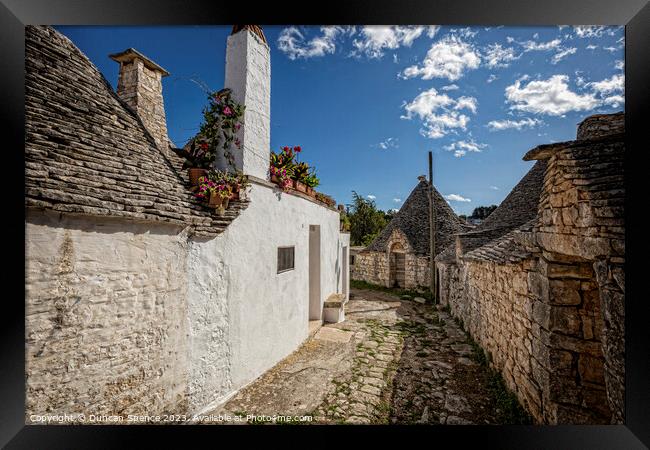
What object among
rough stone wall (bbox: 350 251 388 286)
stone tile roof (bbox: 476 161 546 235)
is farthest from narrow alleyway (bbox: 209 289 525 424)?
rough stone wall (bbox: 350 251 388 286)

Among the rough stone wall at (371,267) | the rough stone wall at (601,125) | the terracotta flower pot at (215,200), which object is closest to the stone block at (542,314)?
the rough stone wall at (601,125)

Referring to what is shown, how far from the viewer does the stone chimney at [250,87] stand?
4223mm

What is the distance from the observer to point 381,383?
4.44 meters

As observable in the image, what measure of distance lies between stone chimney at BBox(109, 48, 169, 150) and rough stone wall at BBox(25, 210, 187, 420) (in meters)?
2.08

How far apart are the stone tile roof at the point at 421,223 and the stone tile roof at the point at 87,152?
12.4m

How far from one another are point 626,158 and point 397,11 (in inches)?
98.8

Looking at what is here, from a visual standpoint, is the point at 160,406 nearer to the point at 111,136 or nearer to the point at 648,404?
the point at 111,136

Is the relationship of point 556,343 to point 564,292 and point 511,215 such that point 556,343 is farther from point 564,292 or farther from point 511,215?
point 511,215

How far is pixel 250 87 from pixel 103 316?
3891mm

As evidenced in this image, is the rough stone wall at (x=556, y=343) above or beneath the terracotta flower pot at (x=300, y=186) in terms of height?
beneath

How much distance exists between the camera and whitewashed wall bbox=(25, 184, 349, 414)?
87.7 inches

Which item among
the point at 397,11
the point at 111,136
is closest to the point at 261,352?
the point at 111,136

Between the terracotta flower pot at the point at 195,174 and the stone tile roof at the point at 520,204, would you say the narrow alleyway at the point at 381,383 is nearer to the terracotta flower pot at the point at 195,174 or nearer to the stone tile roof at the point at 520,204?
the terracotta flower pot at the point at 195,174

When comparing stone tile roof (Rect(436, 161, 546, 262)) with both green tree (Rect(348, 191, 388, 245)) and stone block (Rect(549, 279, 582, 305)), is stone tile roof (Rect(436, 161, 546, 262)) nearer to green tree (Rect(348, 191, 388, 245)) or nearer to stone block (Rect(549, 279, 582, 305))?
stone block (Rect(549, 279, 582, 305))
